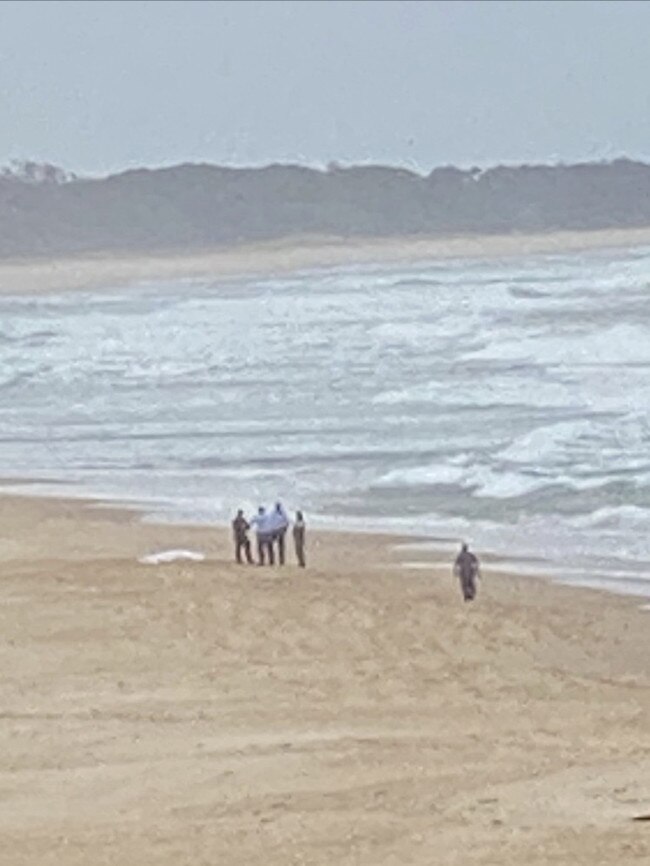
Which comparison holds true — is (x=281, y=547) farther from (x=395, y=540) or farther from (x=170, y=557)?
(x=395, y=540)

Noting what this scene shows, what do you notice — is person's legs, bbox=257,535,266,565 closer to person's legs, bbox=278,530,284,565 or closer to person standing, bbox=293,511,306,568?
person's legs, bbox=278,530,284,565

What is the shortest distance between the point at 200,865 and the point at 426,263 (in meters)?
87.2

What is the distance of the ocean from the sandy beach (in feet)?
103

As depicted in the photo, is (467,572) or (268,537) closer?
(467,572)

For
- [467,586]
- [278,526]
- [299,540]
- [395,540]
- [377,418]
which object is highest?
[377,418]

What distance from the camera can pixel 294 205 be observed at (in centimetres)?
13262

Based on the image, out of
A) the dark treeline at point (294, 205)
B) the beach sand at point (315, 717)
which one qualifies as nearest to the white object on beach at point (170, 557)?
the beach sand at point (315, 717)

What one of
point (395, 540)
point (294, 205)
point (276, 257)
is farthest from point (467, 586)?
point (294, 205)

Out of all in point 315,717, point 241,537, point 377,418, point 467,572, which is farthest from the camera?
point 377,418

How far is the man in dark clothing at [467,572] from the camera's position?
1725 centimetres

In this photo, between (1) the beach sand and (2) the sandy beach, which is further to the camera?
(2) the sandy beach

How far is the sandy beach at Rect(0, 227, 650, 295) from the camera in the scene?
92.6m

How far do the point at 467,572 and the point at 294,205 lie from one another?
11604cm

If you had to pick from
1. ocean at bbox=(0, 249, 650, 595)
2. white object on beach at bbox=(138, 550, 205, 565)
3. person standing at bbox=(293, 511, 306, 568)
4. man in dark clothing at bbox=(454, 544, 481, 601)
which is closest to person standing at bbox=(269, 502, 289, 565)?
person standing at bbox=(293, 511, 306, 568)
